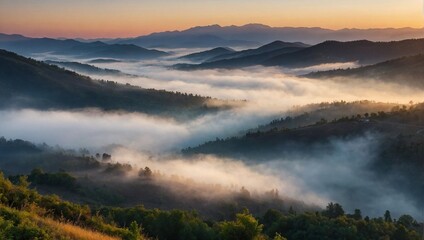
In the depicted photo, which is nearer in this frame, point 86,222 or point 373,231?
point 86,222

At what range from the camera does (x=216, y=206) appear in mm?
127375

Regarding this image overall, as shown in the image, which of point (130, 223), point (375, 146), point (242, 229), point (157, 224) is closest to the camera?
point (242, 229)

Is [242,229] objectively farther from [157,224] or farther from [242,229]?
[157,224]

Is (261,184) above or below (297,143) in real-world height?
below

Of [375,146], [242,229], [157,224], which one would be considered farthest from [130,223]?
[375,146]

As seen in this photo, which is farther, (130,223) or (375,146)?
(375,146)

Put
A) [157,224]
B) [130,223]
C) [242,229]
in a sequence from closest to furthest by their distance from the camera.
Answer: [242,229] → [130,223] → [157,224]

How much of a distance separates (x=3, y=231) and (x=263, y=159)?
177639 mm

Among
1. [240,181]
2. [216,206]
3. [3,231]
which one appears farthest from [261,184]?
[3,231]

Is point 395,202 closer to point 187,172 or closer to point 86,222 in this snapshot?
point 187,172

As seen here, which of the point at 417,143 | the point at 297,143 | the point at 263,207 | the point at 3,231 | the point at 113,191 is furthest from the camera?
the point at 297,143

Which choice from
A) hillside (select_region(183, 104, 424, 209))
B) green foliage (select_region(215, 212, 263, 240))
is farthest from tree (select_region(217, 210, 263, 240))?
hillside (select_region(183, 104, 424, 209))

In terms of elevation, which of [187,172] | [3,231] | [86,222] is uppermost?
[3,231]

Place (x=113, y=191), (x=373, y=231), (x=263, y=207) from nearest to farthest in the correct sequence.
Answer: (x=373, y=231), (x=113, y=191), (x=263, y=207)
